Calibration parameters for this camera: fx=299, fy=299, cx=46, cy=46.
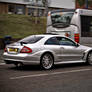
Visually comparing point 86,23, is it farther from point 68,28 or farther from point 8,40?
point 8,40

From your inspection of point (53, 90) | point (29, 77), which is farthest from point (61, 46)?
point (53, 90)

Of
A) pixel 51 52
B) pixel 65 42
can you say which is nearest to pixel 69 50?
pixel 65 42

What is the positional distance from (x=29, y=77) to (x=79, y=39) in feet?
34.9

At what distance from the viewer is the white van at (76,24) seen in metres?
19.7

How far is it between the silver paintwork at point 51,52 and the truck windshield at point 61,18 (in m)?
7.03

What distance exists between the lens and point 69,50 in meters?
12.6

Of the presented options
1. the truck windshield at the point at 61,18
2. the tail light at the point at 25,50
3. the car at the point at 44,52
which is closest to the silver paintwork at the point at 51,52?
the car at the point at 44,52

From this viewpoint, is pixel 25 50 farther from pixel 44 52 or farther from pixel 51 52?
pixel 51 52

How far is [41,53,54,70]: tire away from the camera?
37.9ft

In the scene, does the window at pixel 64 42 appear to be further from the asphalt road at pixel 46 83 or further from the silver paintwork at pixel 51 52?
the asphalt road at pixel 46 83

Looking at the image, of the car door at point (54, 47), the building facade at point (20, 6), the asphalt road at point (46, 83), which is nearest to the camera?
the asphalt road at point (46, 83)

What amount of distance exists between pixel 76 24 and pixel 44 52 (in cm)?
870

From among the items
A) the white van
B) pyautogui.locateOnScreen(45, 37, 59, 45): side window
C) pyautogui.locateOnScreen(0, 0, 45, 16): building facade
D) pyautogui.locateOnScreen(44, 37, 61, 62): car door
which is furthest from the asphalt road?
pyautogui.locateOnScreen(0, 0, 45, 16): building facade

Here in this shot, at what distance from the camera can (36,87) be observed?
7.89 m
